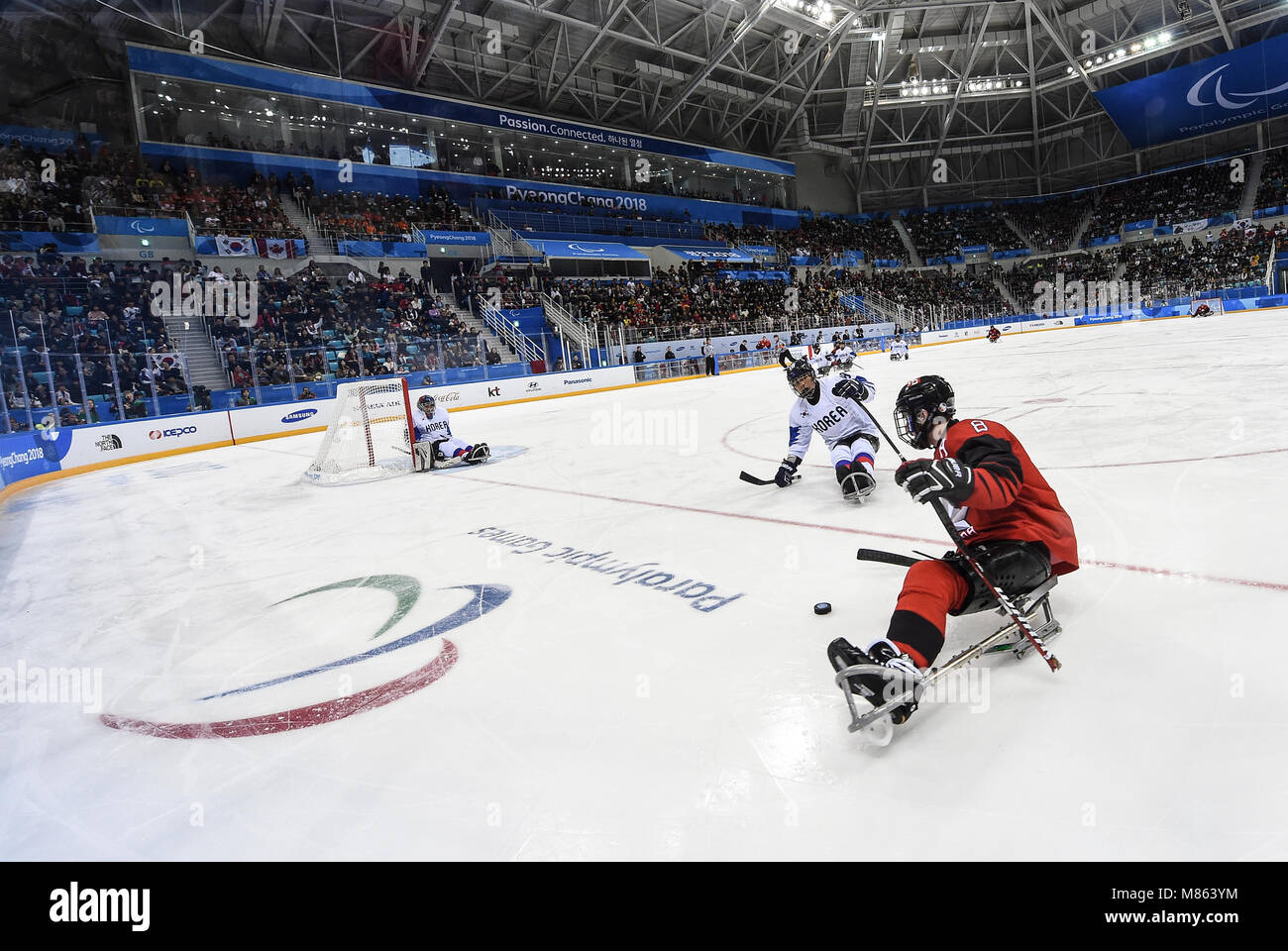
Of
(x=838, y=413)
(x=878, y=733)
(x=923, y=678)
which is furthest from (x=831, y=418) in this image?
(x=878, y=733)

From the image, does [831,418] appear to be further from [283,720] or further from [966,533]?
[283,720]

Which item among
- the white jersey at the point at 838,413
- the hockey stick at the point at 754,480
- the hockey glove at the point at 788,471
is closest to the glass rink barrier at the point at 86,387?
the hockey stick at the point at 754,480

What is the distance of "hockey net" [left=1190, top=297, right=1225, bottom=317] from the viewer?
26414mm

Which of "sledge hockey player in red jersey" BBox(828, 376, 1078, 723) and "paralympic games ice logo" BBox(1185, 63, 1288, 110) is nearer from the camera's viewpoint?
"sledge hockey player in red jersey" BBox(828, 376, 1078, 723)

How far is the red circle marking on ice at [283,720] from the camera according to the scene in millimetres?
2562

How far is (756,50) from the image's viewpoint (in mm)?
32500

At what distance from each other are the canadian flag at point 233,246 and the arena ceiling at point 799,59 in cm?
434

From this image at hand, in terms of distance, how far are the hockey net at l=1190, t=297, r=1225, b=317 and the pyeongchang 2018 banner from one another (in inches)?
506

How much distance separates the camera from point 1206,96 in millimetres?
34594

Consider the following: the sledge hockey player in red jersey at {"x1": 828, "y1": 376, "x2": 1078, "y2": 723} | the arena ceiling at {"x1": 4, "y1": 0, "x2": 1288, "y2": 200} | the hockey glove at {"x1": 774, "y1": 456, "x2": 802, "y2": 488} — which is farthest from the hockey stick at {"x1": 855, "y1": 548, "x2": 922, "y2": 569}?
the arena ceiling at {"x1": 4, "y1": 0, "x2": 1288, "y2": 200}

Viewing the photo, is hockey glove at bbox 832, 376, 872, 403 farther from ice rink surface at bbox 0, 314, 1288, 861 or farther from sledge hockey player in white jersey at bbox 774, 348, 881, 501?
ice rink surface at bbox 0, 314, 1288, 861

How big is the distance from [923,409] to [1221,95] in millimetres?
44975
